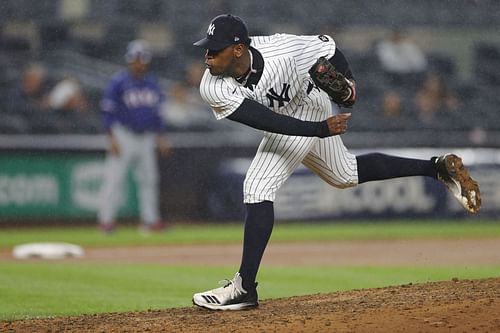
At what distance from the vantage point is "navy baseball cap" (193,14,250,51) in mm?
5399

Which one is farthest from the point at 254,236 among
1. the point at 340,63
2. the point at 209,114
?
the point at 209,114

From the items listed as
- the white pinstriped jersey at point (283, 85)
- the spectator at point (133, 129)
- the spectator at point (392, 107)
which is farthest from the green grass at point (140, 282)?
the spectator at point (392, 107)

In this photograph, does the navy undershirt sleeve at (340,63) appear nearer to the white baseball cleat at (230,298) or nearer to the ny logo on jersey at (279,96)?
the ny logo on jersey at (279,96)

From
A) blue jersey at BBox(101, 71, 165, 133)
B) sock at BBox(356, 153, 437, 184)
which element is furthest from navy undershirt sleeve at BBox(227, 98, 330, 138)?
blue jersey at BBox(101, 71, 165, 133)

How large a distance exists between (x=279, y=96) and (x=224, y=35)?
0.45 metres

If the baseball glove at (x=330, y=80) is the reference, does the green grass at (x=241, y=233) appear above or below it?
below

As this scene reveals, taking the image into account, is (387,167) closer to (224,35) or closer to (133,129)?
(224,35)

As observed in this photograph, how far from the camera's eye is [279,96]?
556 centimetres

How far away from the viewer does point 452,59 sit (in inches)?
689

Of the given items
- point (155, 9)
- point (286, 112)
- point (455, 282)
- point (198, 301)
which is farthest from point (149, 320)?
point (155, 9)

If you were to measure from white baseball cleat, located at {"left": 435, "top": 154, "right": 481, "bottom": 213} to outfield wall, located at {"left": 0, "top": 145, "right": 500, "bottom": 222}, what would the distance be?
6.59 m

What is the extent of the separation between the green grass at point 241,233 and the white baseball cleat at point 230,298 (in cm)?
580

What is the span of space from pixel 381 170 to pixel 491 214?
26.0 ft

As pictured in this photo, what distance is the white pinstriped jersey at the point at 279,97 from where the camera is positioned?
214 inches
